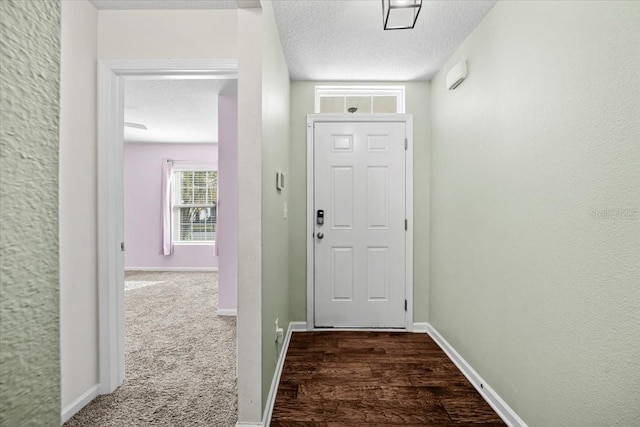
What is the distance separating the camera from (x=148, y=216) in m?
6.12

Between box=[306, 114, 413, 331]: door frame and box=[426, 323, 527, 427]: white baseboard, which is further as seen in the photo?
box=[306, 114, 413, 331]: door frame

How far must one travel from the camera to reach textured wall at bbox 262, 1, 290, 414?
1.67 metres

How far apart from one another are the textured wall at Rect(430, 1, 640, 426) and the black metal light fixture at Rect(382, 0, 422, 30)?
1.74 ft

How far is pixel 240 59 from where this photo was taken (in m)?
1.56

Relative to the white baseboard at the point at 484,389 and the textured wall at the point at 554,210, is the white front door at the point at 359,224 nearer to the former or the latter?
the white baseboard at the point at 484,389

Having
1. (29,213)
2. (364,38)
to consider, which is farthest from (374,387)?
(364,38)

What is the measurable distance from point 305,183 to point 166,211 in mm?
4053

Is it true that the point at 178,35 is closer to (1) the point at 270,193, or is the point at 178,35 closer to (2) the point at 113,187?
(2) the point at 113,187


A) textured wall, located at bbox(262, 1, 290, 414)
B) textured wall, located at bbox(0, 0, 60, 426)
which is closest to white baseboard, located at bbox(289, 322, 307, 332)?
textured wall, located at bbox(262, 1, 290, 414)

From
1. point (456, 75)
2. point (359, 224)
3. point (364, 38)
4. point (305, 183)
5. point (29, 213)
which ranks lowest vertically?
point (359, 224)

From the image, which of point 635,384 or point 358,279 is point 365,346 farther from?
point 635,384

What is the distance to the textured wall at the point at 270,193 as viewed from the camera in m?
1.67

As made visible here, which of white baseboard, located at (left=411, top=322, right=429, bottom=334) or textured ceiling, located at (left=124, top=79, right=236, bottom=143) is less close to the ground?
textured ceiling, located at (left=124, top=79, right=236, bottom=143)

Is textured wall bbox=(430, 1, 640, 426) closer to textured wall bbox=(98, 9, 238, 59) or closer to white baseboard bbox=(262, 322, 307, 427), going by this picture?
white baseboard bbox=(262, 322, 307, 427)
